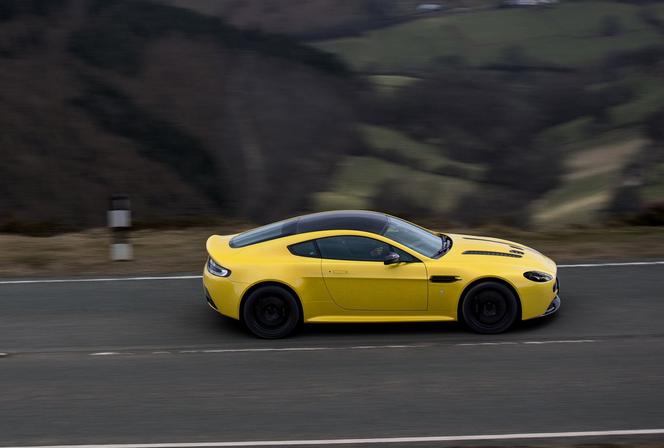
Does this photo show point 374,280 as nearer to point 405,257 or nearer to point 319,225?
point 405,257

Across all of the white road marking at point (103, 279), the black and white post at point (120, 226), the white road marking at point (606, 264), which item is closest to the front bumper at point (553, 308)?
the white road marking at point (606, 264)

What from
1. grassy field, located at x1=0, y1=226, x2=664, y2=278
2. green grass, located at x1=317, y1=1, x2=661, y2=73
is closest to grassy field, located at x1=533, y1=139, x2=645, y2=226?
green grass, located at x1=317, y1=1, x2=661, y2=73

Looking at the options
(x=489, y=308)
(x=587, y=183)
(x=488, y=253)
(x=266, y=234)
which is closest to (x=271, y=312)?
(x=266, y=234)

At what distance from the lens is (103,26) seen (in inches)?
1570

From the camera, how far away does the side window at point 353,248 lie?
941 centimetres

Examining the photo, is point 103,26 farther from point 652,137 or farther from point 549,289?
point 549,289

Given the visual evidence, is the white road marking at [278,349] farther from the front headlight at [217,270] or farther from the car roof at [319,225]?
the car roof at [319,225]

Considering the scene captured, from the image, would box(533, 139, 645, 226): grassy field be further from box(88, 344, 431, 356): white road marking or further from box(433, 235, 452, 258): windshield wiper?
box(88, 344, 431, 356): white road marking

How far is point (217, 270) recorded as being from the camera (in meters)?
9.69

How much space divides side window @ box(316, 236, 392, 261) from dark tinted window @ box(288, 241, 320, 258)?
65 millimetres

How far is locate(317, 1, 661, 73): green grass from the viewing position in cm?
3616

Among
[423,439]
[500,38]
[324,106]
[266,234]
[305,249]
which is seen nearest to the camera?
[423,439]

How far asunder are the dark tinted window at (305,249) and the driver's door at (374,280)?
0.16 meters

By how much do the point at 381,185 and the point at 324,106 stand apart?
6680mm
